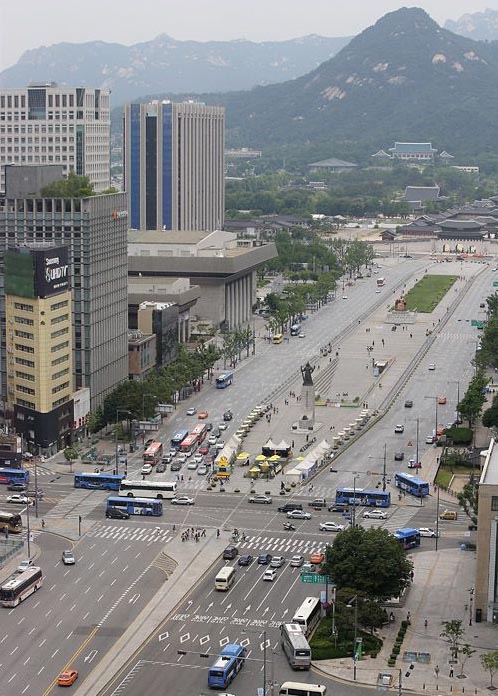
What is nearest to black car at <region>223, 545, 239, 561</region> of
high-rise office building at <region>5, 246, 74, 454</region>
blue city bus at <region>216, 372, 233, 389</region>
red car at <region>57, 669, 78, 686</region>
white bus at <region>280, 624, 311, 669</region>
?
white bus at <region>280, 624, 311, 669</region>

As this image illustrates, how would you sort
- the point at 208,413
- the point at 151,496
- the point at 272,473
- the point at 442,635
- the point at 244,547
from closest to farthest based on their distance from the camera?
the point at 442,635 → the point at 244,547 → the point at 151,496 → the point at 272,473 → the point at 208,413

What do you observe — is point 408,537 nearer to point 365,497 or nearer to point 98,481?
point 365,497

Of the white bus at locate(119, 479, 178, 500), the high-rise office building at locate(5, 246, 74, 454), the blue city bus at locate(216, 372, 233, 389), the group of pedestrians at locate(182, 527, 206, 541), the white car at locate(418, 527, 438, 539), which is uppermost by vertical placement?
the high-rise office building at locate(5, 246, 74, 454)

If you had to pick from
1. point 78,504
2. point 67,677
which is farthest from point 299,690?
point 78,504

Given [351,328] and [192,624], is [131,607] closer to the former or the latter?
[192,624]

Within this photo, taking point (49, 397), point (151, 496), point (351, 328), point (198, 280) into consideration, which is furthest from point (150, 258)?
point (151, 496)

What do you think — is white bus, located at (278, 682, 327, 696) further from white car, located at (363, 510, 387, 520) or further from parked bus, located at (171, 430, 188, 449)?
parked bus, located at (171, 430, 188, 449)
